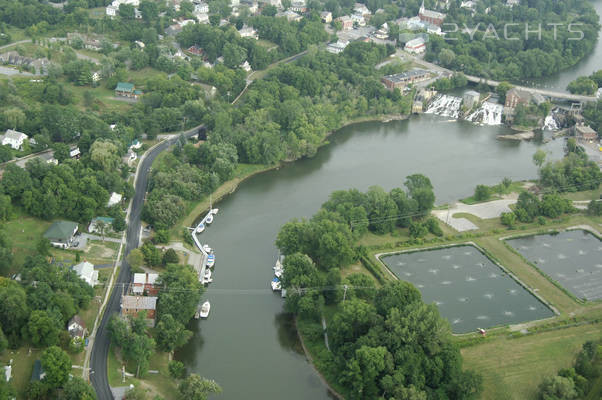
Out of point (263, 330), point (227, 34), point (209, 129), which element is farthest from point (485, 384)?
point (227, 34)

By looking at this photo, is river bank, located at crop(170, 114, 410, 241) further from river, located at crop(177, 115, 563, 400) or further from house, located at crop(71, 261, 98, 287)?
house, located at crop(71, 261, 98, 287)

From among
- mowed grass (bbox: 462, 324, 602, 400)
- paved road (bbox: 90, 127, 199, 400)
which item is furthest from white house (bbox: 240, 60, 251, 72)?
mowed grass (bbox: 462, 324, 602, 400)

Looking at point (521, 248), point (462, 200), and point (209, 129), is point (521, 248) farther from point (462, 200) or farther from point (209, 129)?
point (209, 129)

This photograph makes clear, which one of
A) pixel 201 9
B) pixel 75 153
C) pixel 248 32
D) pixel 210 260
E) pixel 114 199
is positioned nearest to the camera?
pixel 210 260

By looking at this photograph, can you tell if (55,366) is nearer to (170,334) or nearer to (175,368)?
(175,368)

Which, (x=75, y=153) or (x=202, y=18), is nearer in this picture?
(x=75, y=153)

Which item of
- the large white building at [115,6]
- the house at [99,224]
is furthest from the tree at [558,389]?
the large white building at [115,6]

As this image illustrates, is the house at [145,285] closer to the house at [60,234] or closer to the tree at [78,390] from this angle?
the house at [60,234]

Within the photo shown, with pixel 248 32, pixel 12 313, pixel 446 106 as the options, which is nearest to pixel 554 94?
pixel 446 106
